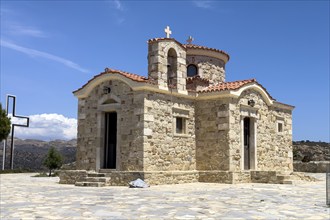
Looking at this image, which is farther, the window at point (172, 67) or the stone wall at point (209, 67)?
the stone wall at point (209, 67)

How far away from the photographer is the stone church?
15086 mm

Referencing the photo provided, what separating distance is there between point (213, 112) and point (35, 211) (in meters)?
10.1

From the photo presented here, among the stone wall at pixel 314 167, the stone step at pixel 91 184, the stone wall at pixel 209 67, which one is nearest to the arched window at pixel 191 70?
the stone wall at pixel 209 67

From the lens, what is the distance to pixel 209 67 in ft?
64.4

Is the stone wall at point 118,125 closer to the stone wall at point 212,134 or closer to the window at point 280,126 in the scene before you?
the stone wall at point 212,134

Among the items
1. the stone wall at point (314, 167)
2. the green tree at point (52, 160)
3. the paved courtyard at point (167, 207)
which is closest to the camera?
the paved courtyard at point (167, 207)

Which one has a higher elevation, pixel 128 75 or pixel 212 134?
pixel 128 75

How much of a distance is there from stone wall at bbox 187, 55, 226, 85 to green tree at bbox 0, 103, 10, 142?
13.3 m

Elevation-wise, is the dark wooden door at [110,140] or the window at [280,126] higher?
the window at [280,126]

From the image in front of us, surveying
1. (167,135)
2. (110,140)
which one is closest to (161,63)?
(167,135)

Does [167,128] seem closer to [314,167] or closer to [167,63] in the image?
[167,63]

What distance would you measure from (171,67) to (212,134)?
11.1 feet

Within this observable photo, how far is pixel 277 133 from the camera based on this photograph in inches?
768

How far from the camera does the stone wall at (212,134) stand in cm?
1617
